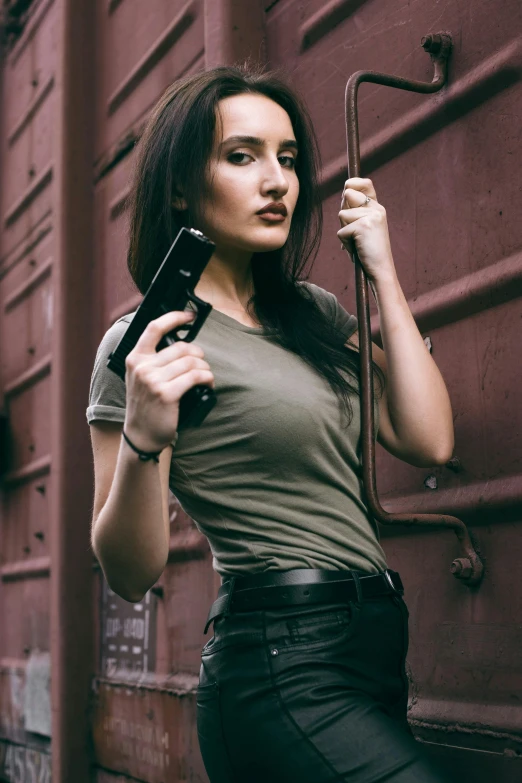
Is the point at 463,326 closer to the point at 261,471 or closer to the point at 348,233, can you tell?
the point at 348,233

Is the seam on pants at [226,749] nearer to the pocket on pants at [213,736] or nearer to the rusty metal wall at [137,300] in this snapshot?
the pocket on pants at [213,736]

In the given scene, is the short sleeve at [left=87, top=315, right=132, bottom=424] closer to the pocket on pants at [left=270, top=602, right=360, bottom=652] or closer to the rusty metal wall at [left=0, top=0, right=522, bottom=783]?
the pocket on pants at [left=270, top=602, right=360, bottom=652]

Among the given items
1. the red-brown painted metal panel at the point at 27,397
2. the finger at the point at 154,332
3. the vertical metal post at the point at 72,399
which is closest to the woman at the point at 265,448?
the finger at the point at 154,332

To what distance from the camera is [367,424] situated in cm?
143

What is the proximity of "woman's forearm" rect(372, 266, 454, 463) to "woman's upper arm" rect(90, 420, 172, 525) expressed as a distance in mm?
372

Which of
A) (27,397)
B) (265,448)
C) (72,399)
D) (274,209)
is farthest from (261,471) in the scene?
(27,397)

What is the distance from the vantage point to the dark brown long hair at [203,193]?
1.45 metres

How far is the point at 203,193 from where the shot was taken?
144 cm

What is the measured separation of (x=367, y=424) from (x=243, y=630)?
349mm

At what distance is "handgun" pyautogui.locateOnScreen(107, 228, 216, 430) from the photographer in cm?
115

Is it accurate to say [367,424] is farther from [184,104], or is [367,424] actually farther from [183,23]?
[183,23]

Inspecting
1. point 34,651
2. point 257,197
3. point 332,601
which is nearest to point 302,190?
point 257,197

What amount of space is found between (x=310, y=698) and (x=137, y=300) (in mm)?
2169

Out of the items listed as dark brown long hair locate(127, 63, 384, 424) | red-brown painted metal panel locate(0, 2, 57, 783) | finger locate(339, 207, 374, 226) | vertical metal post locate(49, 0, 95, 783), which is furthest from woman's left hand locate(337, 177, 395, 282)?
red-brown painted metal panel locate(0, 2, 57, 783)
